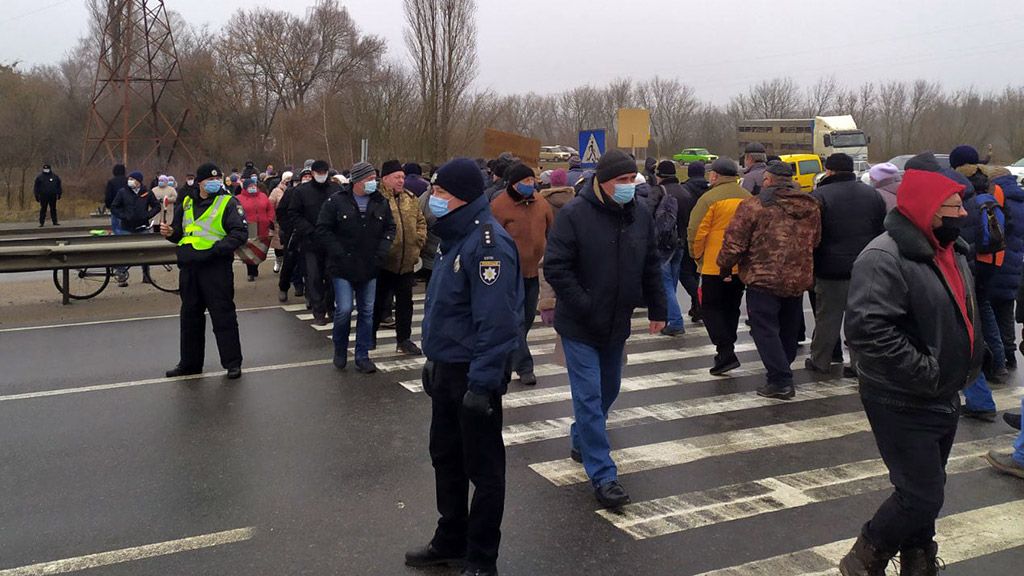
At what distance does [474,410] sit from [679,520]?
162cm

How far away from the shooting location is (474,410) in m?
3.78

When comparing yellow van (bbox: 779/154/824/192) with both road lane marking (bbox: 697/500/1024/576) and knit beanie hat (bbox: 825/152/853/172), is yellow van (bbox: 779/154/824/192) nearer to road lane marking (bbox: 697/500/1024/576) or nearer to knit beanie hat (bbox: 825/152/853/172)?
knit beanie hat (bbox: 825/152/853/172)

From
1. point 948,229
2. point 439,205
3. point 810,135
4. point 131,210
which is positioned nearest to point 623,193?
point 439,205

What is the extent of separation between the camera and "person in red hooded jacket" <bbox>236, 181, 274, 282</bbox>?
1364 cm

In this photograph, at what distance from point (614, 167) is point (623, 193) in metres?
0.16

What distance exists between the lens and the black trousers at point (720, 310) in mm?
7918

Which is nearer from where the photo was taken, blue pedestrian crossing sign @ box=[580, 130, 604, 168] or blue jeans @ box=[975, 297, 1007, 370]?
blue jeans @ box=[975, 297, 1007, 370]

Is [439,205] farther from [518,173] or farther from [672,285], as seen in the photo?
[672,285]

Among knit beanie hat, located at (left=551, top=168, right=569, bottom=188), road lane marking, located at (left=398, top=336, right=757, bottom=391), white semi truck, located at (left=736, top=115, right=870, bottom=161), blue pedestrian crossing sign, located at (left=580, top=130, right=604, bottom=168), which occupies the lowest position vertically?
road lane marking, located at (left=398, top=336, right=757, bottom=391)

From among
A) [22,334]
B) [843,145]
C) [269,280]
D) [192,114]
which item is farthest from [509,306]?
[192,114]

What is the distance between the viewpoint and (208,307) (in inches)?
307

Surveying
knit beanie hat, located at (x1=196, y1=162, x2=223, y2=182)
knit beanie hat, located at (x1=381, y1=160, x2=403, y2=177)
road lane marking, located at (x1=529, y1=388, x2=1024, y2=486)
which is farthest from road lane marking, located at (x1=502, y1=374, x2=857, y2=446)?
knit beanie hat, located at (x1=196, y1=162, x2=223, y2=182)

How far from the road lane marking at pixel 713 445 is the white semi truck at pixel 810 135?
3448 centimetres

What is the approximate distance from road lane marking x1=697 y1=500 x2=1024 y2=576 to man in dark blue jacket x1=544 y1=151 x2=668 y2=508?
990mm
